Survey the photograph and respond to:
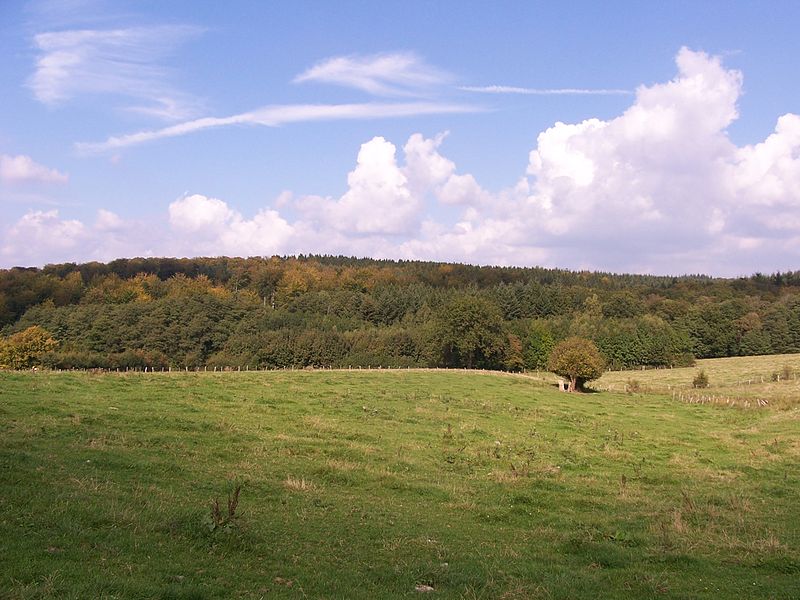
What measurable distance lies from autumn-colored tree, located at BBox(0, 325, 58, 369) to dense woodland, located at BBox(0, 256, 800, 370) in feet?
2.23

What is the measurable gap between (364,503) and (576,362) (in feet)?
148

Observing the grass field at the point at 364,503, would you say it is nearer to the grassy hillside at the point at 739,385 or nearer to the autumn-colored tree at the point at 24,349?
the grassy hillside at the point at 739,385

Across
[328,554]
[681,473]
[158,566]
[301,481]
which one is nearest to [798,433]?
[681,473]

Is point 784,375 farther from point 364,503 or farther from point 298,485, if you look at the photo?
point 298,485

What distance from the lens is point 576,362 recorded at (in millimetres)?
56125

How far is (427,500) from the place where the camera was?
15.8 metres

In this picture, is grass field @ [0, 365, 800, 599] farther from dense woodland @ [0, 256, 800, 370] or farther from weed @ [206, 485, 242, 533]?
dense woodland @ [0, 256, 800, 370]

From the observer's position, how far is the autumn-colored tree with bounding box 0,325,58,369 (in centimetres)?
7300

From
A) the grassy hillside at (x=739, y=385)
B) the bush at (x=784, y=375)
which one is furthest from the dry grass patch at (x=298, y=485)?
the bush at (x=784, y=375)

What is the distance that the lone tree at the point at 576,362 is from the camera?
56.1 m

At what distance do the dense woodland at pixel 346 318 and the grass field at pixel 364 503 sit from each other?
50998mm

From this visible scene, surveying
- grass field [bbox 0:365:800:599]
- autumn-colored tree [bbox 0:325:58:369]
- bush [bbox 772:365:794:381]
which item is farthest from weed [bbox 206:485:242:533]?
autumn-colored tree [bbox 0:325:58:369]

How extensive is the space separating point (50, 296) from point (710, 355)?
438 ft

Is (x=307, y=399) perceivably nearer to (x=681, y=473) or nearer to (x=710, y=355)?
(x=681, y=473)
